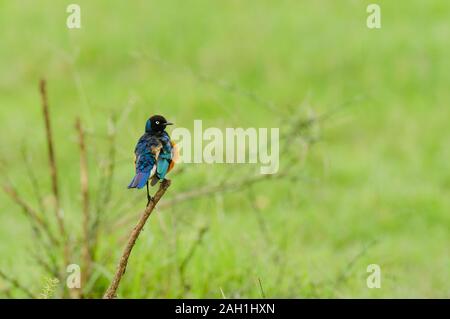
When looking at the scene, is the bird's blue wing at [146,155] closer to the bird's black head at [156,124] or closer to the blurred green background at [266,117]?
the bird's black head at [156,124]

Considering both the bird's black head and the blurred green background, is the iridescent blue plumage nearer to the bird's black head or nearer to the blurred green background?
the bird's black head

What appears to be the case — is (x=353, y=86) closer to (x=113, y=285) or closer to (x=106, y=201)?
(x=106, y=201)

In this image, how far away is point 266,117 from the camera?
9.00 meters

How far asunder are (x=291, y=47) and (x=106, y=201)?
20.6 feet

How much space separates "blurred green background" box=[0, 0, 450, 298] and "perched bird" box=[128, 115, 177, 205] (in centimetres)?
266

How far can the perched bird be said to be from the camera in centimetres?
192

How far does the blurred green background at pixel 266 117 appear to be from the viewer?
17.9 ft

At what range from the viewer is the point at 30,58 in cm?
1007

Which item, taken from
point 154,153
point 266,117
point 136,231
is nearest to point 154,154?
point 154,153

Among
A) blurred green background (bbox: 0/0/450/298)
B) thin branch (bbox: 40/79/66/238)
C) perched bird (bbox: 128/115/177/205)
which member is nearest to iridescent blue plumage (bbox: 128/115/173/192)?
perched bird (bbox: 128/115/177/205)

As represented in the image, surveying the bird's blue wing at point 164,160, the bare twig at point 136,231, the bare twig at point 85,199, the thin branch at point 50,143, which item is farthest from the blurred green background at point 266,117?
the bird's blue wing at point 164,160

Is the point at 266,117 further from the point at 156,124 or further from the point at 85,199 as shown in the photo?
the point at 156,124

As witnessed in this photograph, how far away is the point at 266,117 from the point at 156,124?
276 inches

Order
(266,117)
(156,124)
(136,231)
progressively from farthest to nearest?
(266,117)
(156,124)
(136,231)
